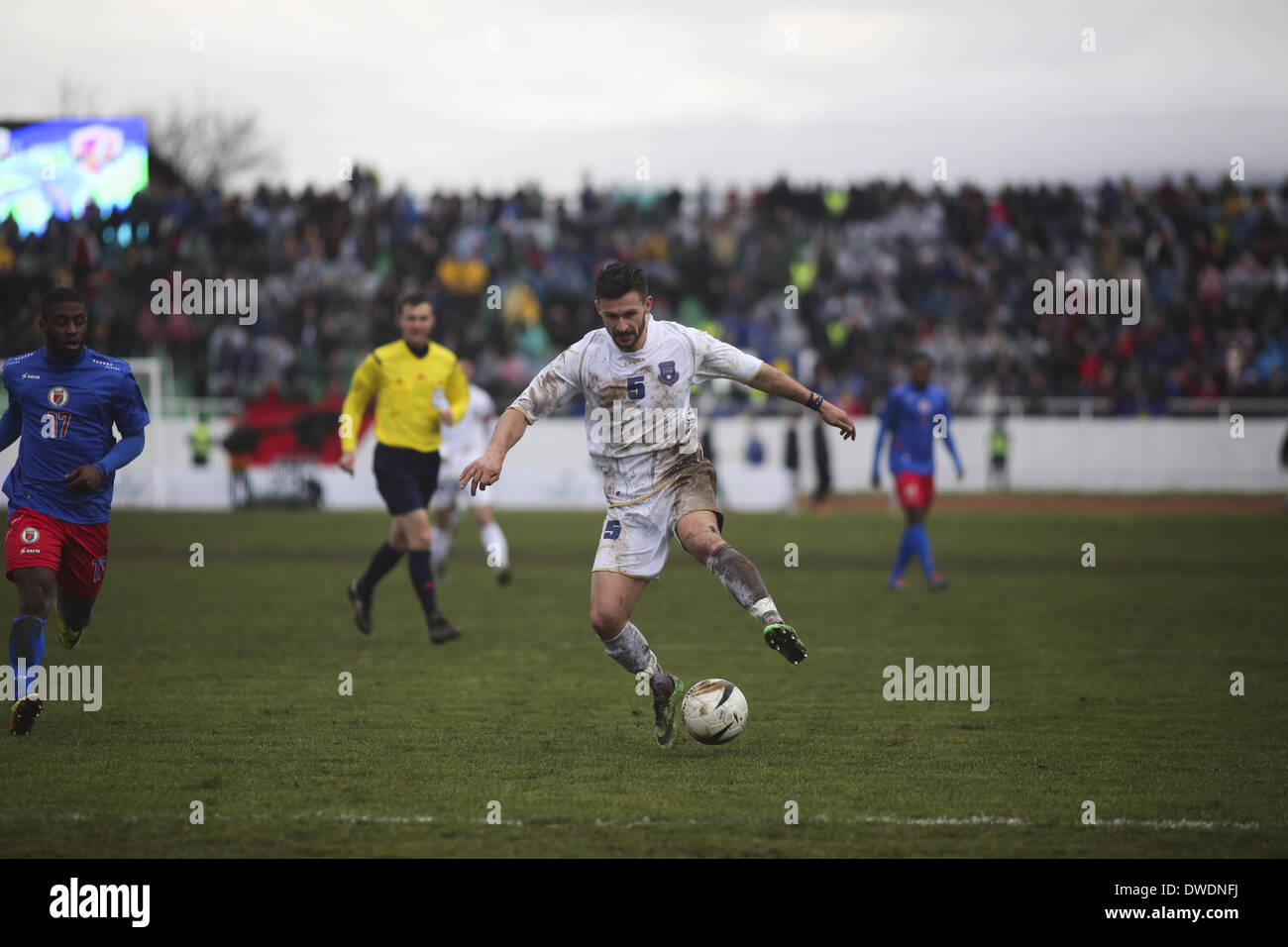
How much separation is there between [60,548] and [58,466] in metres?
0.44

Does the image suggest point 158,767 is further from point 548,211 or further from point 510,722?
point 548,211

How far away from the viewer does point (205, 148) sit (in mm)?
62562

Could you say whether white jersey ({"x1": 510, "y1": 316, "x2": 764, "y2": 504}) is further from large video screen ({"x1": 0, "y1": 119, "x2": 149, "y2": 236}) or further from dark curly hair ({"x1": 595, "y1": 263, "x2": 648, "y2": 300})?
large video screen ({"x1": 0, "y1": 119, "x2": 149, "y2": 236})

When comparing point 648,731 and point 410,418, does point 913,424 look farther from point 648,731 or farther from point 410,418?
point 648,731

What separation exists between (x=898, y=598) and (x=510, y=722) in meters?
7.52

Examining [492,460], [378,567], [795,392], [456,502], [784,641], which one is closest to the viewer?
[784,641]

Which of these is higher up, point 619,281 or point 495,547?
point 619,281

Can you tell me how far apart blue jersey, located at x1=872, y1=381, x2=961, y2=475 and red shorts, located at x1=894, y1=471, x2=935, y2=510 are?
0.21 ft

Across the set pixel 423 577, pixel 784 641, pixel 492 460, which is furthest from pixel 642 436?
pixel 423 577

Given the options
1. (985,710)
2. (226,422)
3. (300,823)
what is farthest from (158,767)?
(226,422)

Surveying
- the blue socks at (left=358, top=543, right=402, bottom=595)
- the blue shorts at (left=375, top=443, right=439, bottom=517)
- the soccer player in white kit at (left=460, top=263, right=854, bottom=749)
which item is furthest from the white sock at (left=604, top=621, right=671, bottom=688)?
the blue socks at (left=358, top=543, right=402, bottom=595)

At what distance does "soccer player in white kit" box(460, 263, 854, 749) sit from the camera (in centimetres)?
715

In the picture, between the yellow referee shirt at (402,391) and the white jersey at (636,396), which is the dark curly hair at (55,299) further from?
the yellow referee shirt at (402,391)

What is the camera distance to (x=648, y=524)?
725 cm
